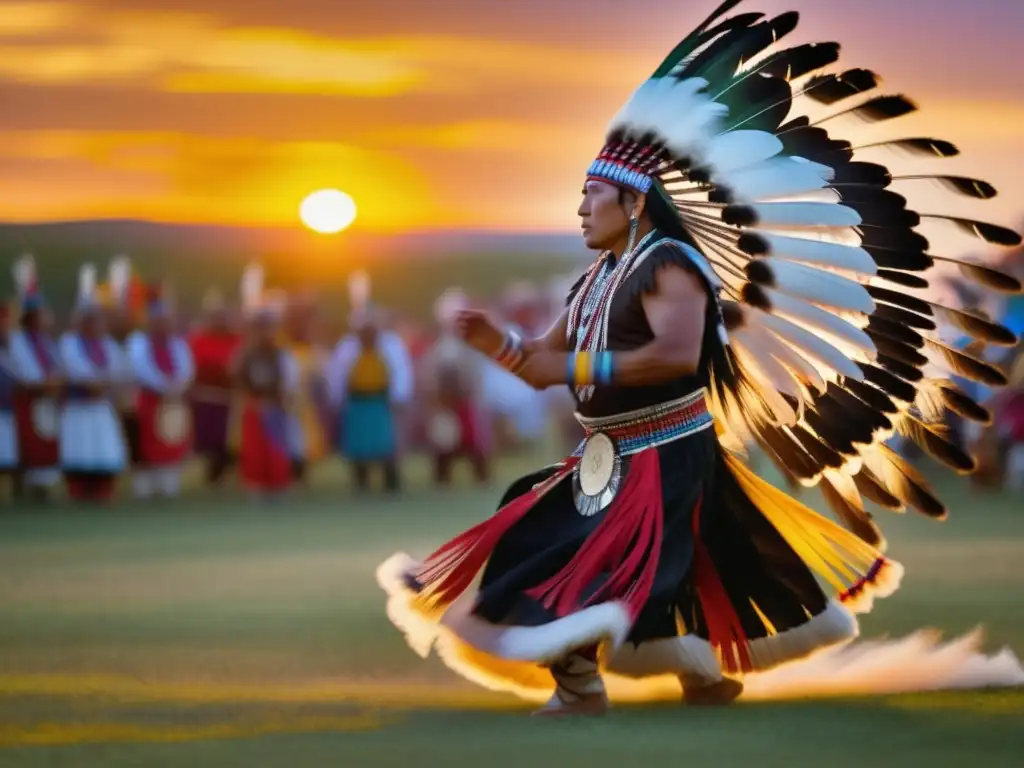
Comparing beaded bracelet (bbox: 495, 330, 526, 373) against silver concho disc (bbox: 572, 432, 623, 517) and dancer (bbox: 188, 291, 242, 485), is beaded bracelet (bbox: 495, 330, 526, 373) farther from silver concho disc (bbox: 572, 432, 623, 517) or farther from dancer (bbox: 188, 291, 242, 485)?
dancer (bbox: 188, 291, 242, 485)

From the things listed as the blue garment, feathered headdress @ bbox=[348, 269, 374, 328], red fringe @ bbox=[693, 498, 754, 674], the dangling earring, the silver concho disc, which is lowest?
the blue garment

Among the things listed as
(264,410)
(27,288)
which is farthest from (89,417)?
(264,410)

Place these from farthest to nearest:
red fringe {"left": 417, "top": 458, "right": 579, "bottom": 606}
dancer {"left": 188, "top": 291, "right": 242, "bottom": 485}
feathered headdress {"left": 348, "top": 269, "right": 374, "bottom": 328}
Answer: dancer {"left": 188, "top": 291, "right": 242, "bottom": 485}, feathered headdress {"left": 348, "top": 269, "right": 374, "bottom": 328}, red fringe {"left": 417, "top": 458, "right": 579, "bottom": 606}

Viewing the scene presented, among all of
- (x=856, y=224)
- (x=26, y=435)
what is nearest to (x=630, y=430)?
(x=856, y=224)

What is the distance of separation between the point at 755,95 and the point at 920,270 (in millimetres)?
798

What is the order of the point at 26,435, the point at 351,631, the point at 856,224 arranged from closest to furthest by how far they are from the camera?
the point at 856,224
the point at 351,631
the point at 26,435

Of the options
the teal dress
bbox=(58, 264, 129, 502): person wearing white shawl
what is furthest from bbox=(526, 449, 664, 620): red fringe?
the teal dress

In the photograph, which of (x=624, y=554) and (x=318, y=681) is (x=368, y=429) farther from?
(x=624, y=554)

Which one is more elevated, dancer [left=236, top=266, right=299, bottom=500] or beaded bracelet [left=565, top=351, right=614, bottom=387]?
beaded bracelet [left=565, top=351, right=614, bottom=387]

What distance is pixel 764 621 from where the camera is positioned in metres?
6.18

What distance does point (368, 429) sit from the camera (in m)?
17.7

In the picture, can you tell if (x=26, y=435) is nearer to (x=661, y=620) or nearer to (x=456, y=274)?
→ (x=661, y=620)

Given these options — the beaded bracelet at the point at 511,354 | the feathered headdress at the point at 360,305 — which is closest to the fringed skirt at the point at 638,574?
the beaded bracelet at the point at 511,354

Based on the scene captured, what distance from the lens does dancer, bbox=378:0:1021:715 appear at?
5910mm
